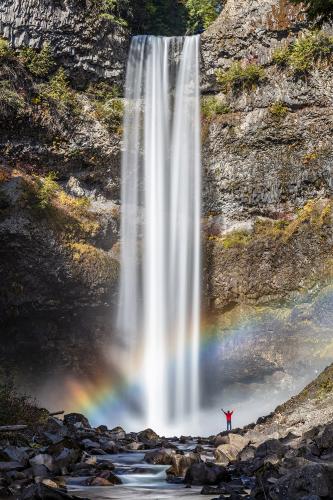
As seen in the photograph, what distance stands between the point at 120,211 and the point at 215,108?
7982mm

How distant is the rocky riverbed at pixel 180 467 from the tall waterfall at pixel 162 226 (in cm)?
1088

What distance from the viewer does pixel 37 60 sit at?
95.2 feet

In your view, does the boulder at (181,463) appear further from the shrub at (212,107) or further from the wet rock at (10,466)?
the shrub at (212,107)

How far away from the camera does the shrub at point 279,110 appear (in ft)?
94.2

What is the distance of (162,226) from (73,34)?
38.1 feet

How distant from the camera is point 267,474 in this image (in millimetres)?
9805

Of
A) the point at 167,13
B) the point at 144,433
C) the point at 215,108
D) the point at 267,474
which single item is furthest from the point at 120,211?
the point at 267,474

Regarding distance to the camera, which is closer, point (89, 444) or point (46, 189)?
point (89, 444)

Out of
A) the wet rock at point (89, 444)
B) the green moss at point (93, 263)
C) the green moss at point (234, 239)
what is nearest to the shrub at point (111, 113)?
the green moss at point (93, 263)

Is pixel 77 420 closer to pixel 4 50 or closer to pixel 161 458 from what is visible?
pixel 161 458

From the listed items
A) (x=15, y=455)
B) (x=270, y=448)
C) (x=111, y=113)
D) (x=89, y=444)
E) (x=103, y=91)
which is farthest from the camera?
(x=103, y=91)

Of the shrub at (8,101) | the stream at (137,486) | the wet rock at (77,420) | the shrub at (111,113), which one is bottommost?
the stream at (137,486)

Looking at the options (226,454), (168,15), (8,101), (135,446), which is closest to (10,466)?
(226,454)

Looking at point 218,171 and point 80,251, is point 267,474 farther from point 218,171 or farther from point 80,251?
point 218,171
